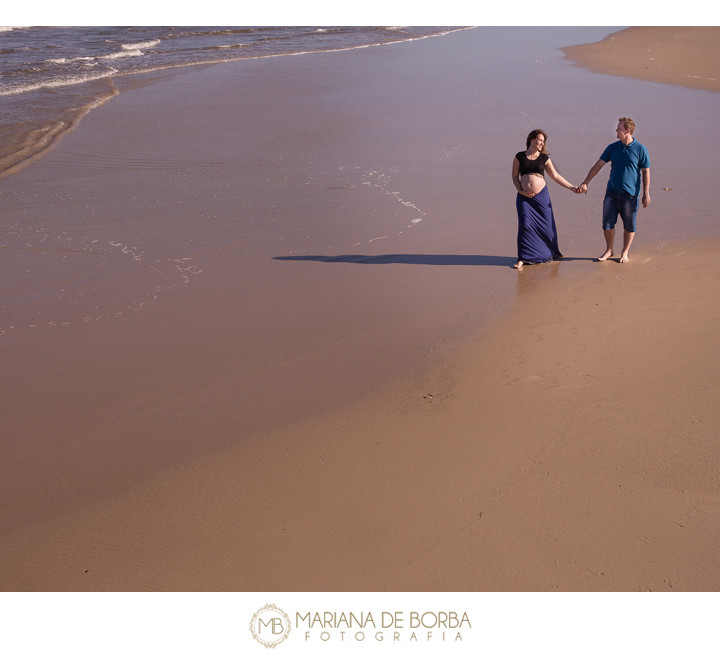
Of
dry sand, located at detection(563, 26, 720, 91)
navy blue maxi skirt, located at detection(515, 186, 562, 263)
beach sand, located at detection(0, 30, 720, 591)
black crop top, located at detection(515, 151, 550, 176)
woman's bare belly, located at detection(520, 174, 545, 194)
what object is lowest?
beach sand, located at detection(0, 30, 720, 591)

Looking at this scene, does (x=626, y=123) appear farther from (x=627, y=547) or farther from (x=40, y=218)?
(x=40, y=218)

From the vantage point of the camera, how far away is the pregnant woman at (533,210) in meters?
6.35

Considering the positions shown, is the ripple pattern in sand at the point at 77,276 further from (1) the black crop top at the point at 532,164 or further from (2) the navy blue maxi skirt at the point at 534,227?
(1) the black crop top at the point at 532,164

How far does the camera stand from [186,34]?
26.3m

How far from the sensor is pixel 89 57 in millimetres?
20938

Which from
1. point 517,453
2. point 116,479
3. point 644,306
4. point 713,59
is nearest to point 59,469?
point 116,479

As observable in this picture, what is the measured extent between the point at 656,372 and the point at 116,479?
3.49m

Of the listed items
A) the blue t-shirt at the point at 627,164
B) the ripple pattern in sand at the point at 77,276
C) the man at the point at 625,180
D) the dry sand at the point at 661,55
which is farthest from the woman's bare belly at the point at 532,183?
the dry sand at the point at 661,55

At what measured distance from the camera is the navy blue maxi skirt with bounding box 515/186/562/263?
21.2ft

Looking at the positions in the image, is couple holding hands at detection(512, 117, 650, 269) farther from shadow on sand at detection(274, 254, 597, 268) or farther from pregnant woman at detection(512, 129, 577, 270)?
shadow on sand at detection(274, 254, 597, 268)

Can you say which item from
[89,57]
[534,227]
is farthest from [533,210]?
[89,57]

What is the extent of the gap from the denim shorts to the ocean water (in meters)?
8.15

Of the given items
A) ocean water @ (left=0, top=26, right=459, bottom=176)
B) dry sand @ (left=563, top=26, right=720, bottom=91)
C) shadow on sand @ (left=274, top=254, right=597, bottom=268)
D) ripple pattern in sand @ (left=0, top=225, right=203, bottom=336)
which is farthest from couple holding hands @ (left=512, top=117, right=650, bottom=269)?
dry sand @ (left=563, top=26, right=720, bottom=91)

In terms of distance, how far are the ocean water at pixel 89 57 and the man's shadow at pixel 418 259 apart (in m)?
5.84
